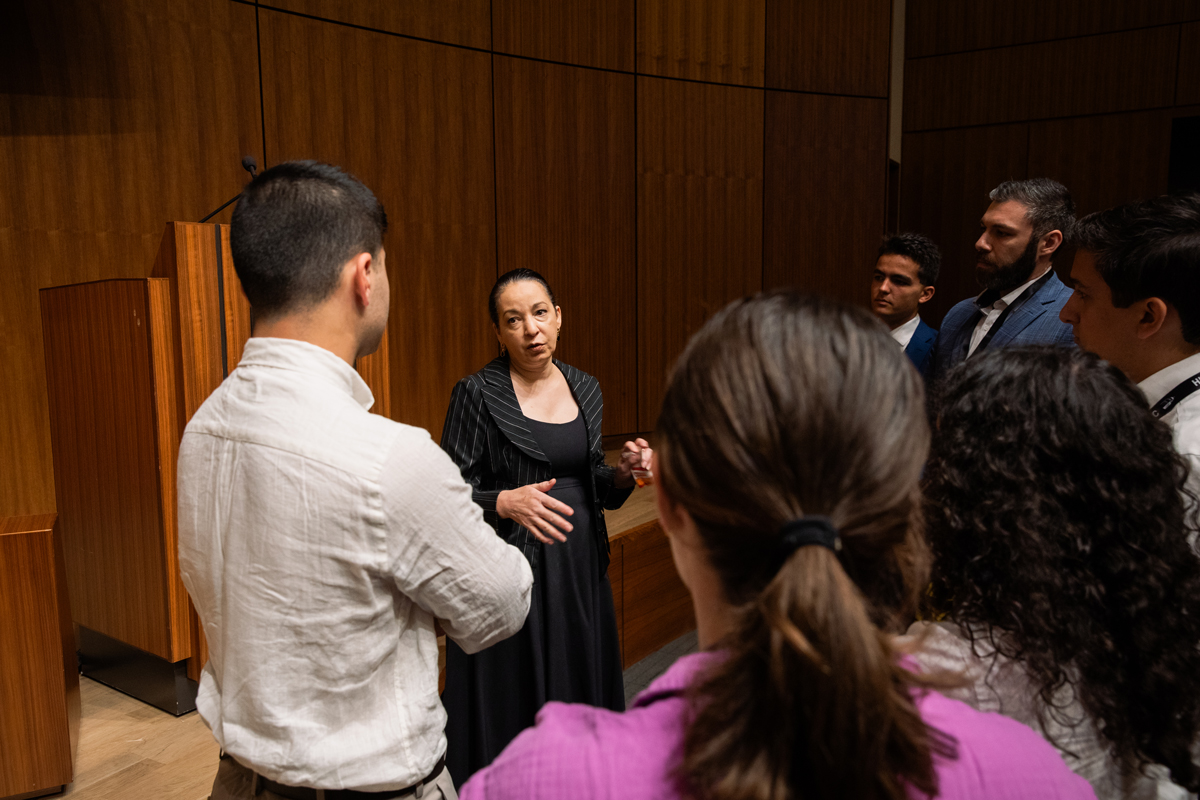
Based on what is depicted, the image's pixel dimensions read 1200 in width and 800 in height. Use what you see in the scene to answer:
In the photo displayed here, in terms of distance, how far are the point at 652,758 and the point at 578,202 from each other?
4.30m

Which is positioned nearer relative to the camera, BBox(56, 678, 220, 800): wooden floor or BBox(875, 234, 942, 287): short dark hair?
BBox(56, 678, 220, 800): wooden floor

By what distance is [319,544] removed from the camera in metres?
0.92

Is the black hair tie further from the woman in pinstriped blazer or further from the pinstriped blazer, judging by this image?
the pinstriped blazer

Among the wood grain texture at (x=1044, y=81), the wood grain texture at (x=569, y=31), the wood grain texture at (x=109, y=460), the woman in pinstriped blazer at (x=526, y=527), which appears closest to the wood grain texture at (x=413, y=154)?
the wood grain texture at (x=569, y=31)

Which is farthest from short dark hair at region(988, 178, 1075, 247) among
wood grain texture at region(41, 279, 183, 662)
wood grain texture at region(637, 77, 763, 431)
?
wood grain texture at region(41, 279, 183, 662)

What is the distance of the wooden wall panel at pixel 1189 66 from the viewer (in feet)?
16.6

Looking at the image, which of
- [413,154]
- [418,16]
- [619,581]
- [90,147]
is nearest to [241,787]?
[619,581]

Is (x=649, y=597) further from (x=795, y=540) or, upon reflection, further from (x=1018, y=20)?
(x=1018, y=20)

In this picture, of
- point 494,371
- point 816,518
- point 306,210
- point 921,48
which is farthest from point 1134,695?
→ point 921,48

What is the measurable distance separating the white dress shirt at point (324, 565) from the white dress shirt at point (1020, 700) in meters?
0.52

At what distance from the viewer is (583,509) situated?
7.32 ft

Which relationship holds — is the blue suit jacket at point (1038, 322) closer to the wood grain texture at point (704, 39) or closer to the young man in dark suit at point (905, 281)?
the young man in dark suit at point (905, 281)

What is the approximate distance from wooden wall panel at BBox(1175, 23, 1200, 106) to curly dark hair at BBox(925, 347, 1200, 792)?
5617 mm

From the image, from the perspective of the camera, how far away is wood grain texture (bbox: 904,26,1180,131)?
17.1 ft
